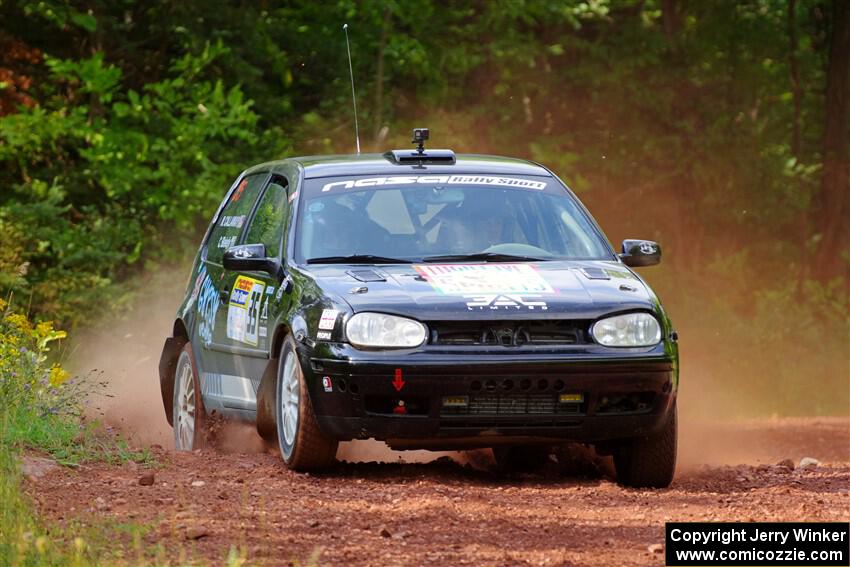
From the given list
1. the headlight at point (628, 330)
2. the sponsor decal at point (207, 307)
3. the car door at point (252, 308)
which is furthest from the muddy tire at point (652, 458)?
the sponsor decal at point (207, 307)

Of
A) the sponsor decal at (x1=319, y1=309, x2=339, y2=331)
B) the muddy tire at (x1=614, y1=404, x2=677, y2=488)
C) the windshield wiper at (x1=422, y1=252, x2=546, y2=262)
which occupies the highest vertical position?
the windshield wiper at (x1=422, y1=252, x2=546, y2=262)

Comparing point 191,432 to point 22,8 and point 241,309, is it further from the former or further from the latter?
point 22,8

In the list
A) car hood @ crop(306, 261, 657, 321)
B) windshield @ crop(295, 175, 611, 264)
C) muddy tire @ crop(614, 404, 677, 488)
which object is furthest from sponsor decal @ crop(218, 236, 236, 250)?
muddy tire @ crop(614, 404, 677, 488)

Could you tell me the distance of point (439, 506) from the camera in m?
6.75

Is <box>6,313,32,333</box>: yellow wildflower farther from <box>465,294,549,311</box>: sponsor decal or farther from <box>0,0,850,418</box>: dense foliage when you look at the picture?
<box>0,0,850,418</box>: dense foliage

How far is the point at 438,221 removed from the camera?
882cm

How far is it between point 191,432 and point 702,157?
56.3 ft

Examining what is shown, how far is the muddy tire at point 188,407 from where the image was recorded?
9.93m

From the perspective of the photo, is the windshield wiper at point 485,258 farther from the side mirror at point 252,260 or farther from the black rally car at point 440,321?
the side mirror at point 252,260

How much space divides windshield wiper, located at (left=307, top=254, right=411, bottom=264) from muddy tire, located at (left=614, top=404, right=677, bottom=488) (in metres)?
1.49

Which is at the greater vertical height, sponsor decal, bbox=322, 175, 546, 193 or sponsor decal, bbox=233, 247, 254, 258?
sponsor decal, bbox=322, 175, 546, 193

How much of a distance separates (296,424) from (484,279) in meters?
1.15

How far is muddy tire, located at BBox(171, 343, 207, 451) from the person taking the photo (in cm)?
993

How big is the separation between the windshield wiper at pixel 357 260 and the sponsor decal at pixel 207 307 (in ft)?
4.52
